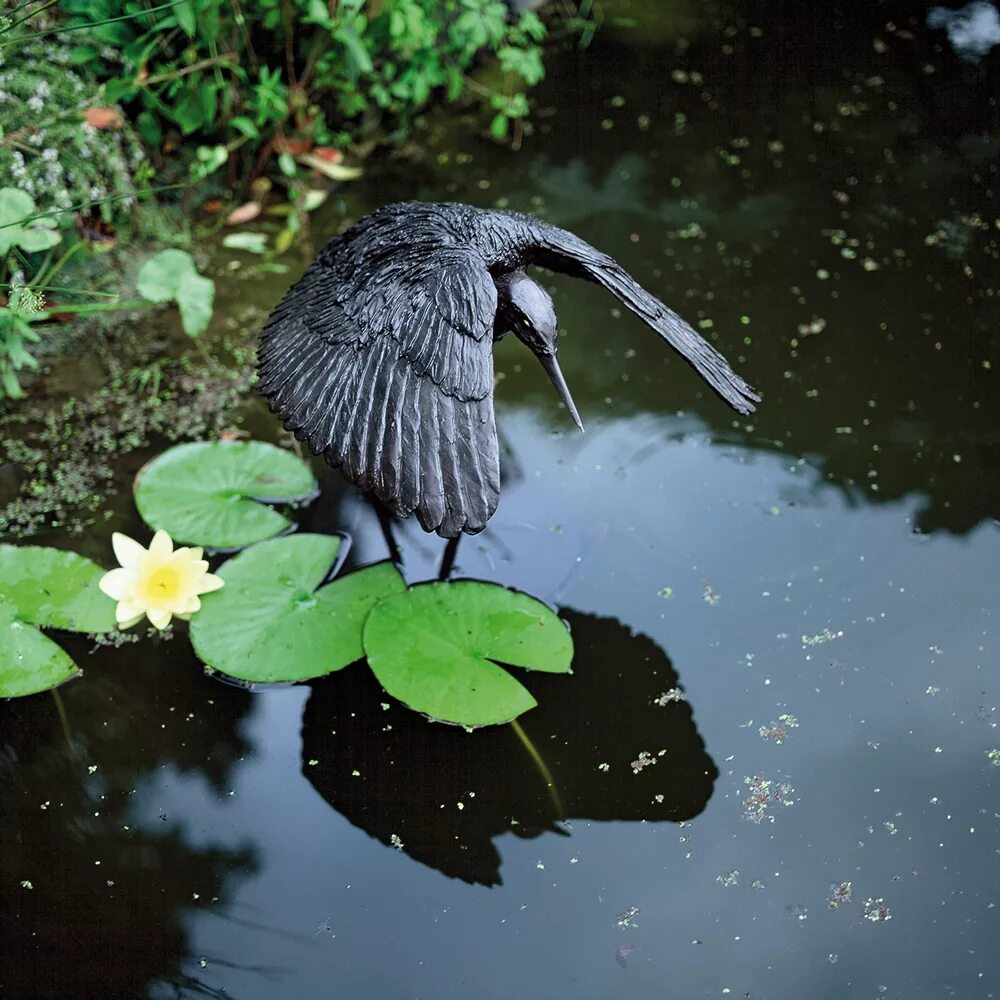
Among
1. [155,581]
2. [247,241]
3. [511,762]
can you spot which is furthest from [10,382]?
[511,762]

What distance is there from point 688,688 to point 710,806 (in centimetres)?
28

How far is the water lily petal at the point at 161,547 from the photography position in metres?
2.26

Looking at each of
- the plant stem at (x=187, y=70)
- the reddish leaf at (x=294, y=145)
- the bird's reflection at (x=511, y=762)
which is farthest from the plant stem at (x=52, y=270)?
the bird's reflection at (x=511, y=762)

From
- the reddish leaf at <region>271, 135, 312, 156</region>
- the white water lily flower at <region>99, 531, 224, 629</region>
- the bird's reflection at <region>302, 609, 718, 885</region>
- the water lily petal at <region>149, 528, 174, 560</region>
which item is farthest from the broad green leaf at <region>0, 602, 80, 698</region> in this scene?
the reddish leaf at <region>271, 135, 312, 156</region>

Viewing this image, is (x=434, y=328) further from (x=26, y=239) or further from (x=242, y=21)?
(x=242, y=21)

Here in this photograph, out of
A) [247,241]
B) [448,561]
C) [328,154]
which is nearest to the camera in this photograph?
[448,561]

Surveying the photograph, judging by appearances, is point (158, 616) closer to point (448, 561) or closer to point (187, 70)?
point (448, 561)

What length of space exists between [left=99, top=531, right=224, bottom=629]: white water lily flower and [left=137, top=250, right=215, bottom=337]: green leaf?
0.71 m

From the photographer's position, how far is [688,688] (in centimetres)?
239

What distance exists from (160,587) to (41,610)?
1.17ft

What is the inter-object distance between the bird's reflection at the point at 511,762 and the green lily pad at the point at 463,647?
0.35 feet

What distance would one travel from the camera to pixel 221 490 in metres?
2.68

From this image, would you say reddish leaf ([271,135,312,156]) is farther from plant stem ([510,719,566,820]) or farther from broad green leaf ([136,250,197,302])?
plant stem ([510,719,566,820])

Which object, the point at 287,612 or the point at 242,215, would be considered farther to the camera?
the point at 242,215
